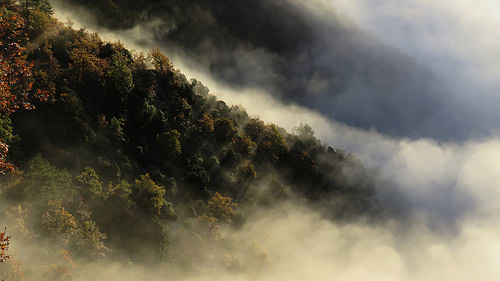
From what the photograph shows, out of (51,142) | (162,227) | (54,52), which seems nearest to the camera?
(51,142)

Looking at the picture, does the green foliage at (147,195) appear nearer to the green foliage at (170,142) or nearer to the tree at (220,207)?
the green foliage at (170,142)

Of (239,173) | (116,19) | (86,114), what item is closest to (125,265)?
(86,114)

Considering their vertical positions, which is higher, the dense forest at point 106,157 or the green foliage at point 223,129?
the green foliage at point 223,129

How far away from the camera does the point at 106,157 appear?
34469mm

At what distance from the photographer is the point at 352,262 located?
73.8 m

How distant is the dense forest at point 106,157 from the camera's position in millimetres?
27719

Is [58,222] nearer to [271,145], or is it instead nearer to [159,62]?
[159,62]

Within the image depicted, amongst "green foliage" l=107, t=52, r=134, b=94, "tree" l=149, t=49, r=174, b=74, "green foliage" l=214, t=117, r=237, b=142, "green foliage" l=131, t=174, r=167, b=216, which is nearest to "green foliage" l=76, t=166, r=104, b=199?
"green foliage" l=131, t=174, r=167, b=216

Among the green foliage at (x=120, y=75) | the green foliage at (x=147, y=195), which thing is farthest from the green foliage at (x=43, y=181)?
the green foliage at (x=120, y=75)

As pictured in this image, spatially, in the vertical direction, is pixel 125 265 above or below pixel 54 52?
below

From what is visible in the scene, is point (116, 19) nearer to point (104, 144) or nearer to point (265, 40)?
point (104, 144)

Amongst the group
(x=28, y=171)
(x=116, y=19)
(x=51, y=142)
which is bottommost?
(x=28, y=171)

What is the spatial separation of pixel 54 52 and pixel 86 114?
22.6 ft

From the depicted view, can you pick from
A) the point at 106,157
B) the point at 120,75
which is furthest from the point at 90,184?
the point at 120,75
